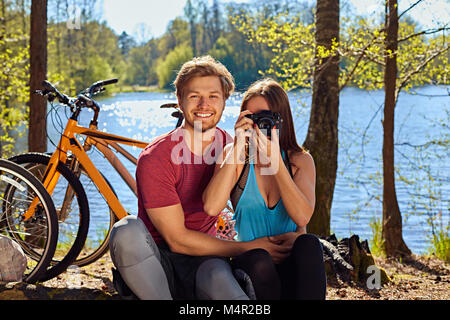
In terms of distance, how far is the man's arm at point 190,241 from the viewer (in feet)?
6.86

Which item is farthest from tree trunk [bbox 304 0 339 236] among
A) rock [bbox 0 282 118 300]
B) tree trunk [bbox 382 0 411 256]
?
rock [bbox 0 282 118 300]

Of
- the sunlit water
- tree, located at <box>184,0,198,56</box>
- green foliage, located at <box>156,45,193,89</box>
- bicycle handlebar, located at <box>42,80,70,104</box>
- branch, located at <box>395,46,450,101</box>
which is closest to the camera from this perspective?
bicycle handlebar, located at <box>42,80,70,104</box>

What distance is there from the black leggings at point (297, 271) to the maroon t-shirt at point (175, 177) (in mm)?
324

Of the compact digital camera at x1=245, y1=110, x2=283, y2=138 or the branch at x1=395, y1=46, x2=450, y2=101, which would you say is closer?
the compact digital camera at x1=245, y1=110, x2=283, y2=138

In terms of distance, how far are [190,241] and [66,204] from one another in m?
1.37

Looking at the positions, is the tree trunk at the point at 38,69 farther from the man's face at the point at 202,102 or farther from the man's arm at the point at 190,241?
the man's arm at the point at 190,241

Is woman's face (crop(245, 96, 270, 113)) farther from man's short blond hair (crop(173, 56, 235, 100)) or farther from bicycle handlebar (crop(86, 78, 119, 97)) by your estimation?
bicycle handlebar (crop(86, 78, 119, 97))

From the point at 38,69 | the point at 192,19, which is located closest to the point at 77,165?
the point at 38,69

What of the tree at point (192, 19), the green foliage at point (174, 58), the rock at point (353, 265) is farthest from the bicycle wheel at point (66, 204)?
the tree at point (192, 19)

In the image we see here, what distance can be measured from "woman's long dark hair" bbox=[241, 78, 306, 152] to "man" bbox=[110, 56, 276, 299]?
10 centimetres

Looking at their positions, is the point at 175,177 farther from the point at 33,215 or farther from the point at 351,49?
the point at 351,49

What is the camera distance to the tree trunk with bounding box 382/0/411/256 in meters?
4.84

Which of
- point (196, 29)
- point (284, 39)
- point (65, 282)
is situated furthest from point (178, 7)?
point (65, 282)
